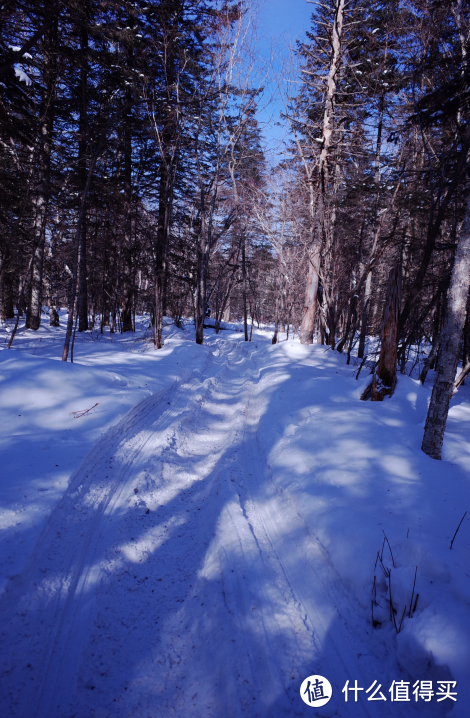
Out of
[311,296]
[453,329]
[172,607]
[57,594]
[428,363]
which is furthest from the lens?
[311,296]

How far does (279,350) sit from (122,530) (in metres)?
10.7

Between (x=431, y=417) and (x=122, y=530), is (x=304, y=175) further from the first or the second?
(x=122, y=530)

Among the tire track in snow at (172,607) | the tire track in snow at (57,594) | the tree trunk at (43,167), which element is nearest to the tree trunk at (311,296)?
the tree trunk at (43,167)

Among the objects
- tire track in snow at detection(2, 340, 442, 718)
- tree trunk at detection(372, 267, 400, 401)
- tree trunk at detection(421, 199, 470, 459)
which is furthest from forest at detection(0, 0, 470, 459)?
tire track in snow at detection(2, 340, 442, 718)

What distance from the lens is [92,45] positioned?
1266 cm

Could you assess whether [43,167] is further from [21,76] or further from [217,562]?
[217,562]

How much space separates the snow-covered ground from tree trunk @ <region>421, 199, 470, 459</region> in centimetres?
82

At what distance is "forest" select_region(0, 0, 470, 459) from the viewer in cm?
793

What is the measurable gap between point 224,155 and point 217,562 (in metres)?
16.0

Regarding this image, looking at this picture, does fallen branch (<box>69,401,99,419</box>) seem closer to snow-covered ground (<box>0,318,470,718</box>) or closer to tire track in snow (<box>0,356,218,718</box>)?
snow-covered ground (<box>0,318,470,718</box>)

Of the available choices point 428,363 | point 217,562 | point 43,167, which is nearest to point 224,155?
point 43,167

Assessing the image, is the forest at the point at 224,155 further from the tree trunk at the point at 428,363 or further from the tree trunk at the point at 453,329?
the tree trunk at the point at 453,329

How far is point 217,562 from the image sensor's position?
3000 millimetres

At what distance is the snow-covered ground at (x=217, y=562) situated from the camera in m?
2.05
